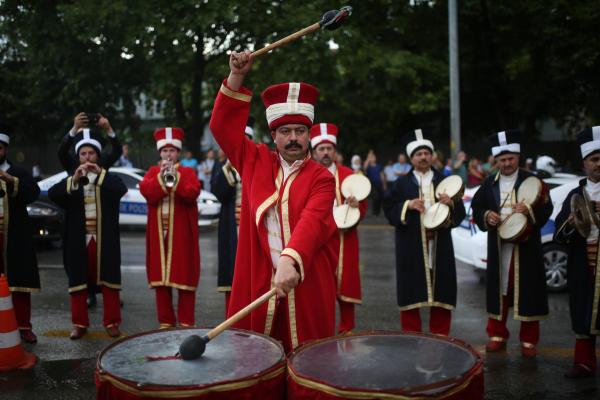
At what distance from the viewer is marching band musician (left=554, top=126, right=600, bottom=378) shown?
5.82 meters

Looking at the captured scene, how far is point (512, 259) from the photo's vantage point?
684 centimetres

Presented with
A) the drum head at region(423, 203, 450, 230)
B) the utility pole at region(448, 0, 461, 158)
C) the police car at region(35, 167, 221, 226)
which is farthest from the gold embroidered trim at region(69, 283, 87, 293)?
the utility pole at region(448, 0, 461, 158)

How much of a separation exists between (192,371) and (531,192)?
456 centimetres

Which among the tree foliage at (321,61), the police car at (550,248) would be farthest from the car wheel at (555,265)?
the tree foliage at (321,61)

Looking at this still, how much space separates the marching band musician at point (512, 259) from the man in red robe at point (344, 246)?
132 centimetres

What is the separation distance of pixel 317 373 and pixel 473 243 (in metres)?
7.29

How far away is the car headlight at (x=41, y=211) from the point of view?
1317 cm

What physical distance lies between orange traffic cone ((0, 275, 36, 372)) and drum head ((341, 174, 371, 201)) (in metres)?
3.46

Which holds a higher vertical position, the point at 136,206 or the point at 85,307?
the point at 136,206

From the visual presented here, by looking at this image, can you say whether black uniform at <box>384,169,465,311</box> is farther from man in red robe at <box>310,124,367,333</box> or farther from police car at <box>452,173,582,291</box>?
police car at <box>452,173,582,291</box>

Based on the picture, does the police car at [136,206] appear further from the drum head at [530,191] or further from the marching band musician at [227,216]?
the drum head at [530,191]

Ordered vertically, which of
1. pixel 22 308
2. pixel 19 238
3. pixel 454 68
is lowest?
pixel 22 308

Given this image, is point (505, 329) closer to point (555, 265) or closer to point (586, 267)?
point (586, 267)

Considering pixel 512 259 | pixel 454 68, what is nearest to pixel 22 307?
pixel 512 259
